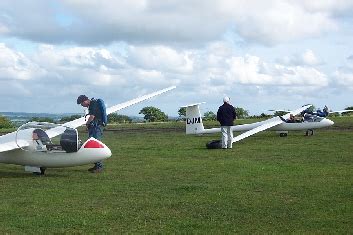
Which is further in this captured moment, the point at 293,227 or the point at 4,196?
the point at 4,196

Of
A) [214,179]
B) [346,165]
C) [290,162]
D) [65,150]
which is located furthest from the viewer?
[290,162]

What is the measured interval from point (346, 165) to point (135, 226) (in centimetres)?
781

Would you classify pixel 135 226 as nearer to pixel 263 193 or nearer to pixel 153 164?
pixel 263 193

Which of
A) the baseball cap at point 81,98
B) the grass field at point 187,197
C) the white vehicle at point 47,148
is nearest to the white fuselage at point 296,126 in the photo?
the grass field at point 187,197

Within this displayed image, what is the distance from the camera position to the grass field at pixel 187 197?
698cm

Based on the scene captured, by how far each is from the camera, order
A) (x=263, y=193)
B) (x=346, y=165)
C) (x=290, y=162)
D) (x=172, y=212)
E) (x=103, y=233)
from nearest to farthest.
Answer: (x=103, y=233) < (x=172, y=212) < (x=263, y=193) < (x=346, y=165) < (x=290, y=162)

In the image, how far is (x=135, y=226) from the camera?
6.95m

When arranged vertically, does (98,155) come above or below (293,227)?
above

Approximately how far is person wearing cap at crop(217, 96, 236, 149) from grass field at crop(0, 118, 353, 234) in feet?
13.0

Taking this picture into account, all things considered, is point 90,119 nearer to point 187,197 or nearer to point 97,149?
point 97,149

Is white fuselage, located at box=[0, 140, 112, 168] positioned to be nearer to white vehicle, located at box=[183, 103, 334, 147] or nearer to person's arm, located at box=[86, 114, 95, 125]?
person's arm, located at box=[86, 114, 95, 125]

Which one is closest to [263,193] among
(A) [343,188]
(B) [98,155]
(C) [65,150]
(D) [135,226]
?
(A) [343,188]

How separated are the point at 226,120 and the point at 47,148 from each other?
341 inches

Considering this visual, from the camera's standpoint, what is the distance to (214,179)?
11078mm
